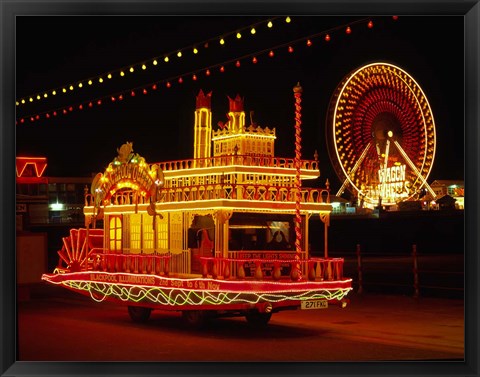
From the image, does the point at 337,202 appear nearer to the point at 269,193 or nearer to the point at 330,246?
the point at 330,246

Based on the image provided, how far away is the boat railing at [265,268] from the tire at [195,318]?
613 millimetres

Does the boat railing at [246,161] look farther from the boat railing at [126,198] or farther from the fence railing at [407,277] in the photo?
the fence railing at [407,277]

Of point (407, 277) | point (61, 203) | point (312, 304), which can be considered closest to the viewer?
point (312, 304)

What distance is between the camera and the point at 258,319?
14.9 meters

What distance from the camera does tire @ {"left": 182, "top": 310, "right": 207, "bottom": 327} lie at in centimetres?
1417

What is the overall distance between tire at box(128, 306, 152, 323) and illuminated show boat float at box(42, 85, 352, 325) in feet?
0.06

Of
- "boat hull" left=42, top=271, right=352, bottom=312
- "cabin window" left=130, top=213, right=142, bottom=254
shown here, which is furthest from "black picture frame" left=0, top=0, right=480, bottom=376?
"cabin window" left=130, top=213, right=142, bottom=254

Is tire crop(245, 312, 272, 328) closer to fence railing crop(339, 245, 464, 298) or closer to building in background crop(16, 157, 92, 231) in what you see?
fence railing crop(339, 245, 464, 298)

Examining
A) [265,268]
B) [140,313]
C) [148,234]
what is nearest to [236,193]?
[265,268]

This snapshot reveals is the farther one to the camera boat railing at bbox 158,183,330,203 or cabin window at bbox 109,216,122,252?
cabin window at bbox 109,216,122,252

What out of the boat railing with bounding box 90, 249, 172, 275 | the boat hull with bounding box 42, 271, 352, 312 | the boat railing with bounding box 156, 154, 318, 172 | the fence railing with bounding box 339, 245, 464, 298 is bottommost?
the fence railing with bounding box 339, 245, 464, 298

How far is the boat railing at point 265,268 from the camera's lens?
13664 mm
